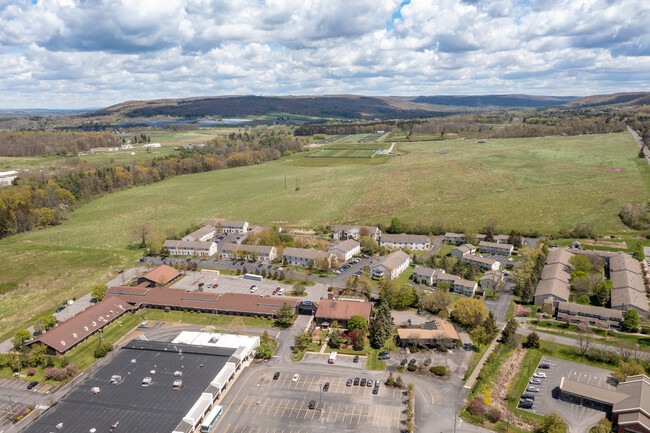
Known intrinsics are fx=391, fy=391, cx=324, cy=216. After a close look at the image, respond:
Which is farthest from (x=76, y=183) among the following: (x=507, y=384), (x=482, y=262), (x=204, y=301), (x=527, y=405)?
(x=527, y=405)

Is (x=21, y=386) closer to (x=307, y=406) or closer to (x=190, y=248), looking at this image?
(x=307, y=406)

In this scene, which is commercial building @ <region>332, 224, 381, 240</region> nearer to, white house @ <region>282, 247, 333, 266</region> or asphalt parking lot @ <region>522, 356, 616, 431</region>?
white house @ <region>282, 247, 333, 266</region>

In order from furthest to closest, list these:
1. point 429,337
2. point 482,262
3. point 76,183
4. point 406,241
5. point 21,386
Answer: point 76,183
point 406,241
point 482,262
point 429,337
point 21,386

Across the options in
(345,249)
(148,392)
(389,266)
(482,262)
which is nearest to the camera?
(148,392)

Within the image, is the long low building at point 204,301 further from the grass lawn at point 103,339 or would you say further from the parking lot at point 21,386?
the parking lot at point 21,386

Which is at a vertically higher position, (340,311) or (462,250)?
(462,250)

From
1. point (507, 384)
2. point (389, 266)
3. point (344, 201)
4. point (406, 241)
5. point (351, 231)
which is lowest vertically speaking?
point (507, 384)

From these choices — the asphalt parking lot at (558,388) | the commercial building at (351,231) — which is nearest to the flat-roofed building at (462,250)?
the commercial building at (351,231)
